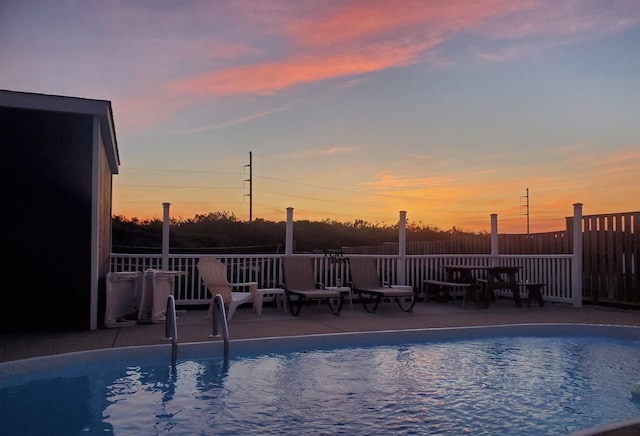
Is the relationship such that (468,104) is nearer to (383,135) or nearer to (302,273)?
(383,135)

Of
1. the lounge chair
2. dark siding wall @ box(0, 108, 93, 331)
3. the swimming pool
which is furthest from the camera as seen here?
the lounge chair

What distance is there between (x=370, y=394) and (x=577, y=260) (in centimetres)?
703

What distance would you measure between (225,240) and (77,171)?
61.9ft

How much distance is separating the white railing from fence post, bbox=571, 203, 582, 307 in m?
0.07

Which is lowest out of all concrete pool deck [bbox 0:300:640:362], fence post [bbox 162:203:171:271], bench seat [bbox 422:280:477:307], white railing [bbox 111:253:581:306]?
concrete pool deck [bbox 0:300:640:362]

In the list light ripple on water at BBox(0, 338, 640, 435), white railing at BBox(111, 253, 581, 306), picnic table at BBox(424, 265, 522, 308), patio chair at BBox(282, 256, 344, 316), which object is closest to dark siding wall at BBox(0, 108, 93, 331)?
white railing at BBox(111, 253, 581, 306)

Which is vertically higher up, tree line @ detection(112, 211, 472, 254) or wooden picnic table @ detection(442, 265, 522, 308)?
tree line @ detection(112, 211, 472, 254)

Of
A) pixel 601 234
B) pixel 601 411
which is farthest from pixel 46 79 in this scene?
pixel 601 234

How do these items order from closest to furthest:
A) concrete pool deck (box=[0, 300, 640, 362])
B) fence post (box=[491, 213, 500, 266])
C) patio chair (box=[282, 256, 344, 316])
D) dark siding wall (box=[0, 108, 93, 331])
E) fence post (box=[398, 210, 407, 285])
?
concrete pool deck (box=[0, 300, 640, 362]), dark siding wall (box=[0, 108, 93, 331]), patio chair (box=[282, 256, 344, 316]), fence post (box=[398, 210, 407, 285]), fence post (box=[491, 213, 500, 266])

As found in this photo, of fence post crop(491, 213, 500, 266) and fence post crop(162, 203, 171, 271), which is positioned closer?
fence post crop(162, 203, 171, 271)

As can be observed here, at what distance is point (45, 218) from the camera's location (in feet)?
22.8

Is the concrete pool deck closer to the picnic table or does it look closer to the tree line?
the picnic table

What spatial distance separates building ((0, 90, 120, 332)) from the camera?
6.88 metres

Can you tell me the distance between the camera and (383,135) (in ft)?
42.7
